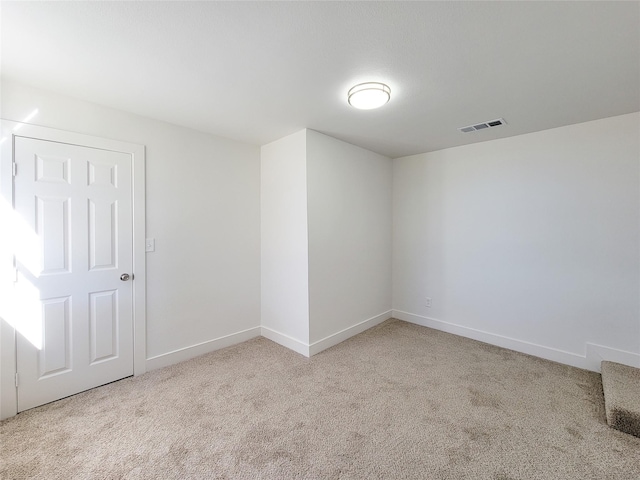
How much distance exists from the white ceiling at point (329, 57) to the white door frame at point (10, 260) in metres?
0.35

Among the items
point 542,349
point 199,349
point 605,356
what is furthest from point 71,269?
point 605,356

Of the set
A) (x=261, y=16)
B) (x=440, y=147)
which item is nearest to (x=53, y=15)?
(x=261, y=16)

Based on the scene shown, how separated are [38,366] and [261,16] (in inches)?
115

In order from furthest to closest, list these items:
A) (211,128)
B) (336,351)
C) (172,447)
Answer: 1. (336,351)
2. (211,128)
3. (172,447)

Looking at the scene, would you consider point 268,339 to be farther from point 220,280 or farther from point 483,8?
point 483,8

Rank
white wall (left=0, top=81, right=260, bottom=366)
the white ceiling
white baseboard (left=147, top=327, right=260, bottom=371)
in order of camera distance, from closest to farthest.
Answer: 1. the white ceiling
2. white wall (left=0, top=81, right=260, bottom=366)
3. white baseboard (left=147, top=327, right=260, bottom=371)

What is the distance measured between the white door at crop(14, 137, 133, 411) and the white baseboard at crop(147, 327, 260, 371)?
0.23m

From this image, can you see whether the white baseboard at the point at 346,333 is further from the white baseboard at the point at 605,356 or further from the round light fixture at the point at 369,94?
the round light fixture at the point at 369,94

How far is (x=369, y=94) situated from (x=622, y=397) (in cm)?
290

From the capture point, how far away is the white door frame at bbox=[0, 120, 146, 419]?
2.02 m

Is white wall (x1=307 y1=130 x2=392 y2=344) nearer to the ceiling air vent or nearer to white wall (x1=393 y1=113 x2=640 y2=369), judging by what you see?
white wall (x1=393 y1=113 x2=640 y2=369)

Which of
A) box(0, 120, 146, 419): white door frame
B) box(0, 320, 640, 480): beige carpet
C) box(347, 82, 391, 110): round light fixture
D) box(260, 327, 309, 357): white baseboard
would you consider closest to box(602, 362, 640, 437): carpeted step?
box(0, 320, 640, 480): beige carpet

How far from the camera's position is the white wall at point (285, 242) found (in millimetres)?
3072

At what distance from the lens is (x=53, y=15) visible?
1409 mm
